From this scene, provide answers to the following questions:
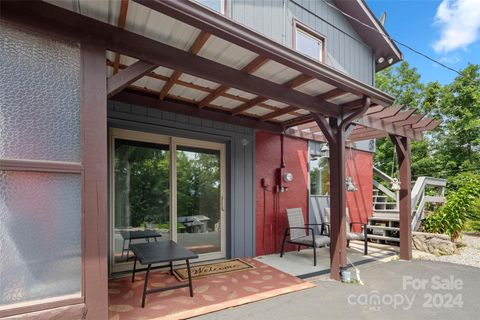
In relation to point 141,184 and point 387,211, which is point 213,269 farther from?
point 387,211

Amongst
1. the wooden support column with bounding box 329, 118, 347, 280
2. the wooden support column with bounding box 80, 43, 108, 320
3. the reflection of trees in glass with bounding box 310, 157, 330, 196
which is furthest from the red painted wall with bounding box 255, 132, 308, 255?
the wooden support column with bounding box 80, 43, 108, 320

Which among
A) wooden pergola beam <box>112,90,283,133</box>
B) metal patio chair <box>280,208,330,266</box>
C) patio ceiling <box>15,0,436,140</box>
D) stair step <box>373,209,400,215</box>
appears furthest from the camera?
stair step <box>373,209,400,215</box>

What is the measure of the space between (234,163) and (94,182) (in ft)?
9.85

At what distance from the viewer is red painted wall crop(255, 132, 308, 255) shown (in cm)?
521

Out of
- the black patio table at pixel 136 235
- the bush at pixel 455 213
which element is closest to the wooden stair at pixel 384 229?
the bush at pixel 455 213

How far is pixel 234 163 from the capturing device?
4.85m

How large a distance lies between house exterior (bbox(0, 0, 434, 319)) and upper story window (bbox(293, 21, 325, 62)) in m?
0.03

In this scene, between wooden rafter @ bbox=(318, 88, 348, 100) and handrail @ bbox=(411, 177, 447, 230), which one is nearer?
wooden rafter @ bbox=(318, 88, 348, 100)

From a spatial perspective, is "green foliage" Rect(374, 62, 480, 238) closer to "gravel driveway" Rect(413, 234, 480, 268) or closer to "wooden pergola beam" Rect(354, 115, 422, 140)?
"gravel driveway" Rect(413, 234, 480, 268)

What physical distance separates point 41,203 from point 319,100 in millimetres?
3258

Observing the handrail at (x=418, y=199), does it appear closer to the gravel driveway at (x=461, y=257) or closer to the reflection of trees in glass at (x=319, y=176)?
the gravel driveway at (x=461, y=257)

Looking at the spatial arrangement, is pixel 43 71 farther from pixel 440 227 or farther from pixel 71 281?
pixel 440 227

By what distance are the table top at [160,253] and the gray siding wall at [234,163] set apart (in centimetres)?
148

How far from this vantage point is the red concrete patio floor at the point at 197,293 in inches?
108
